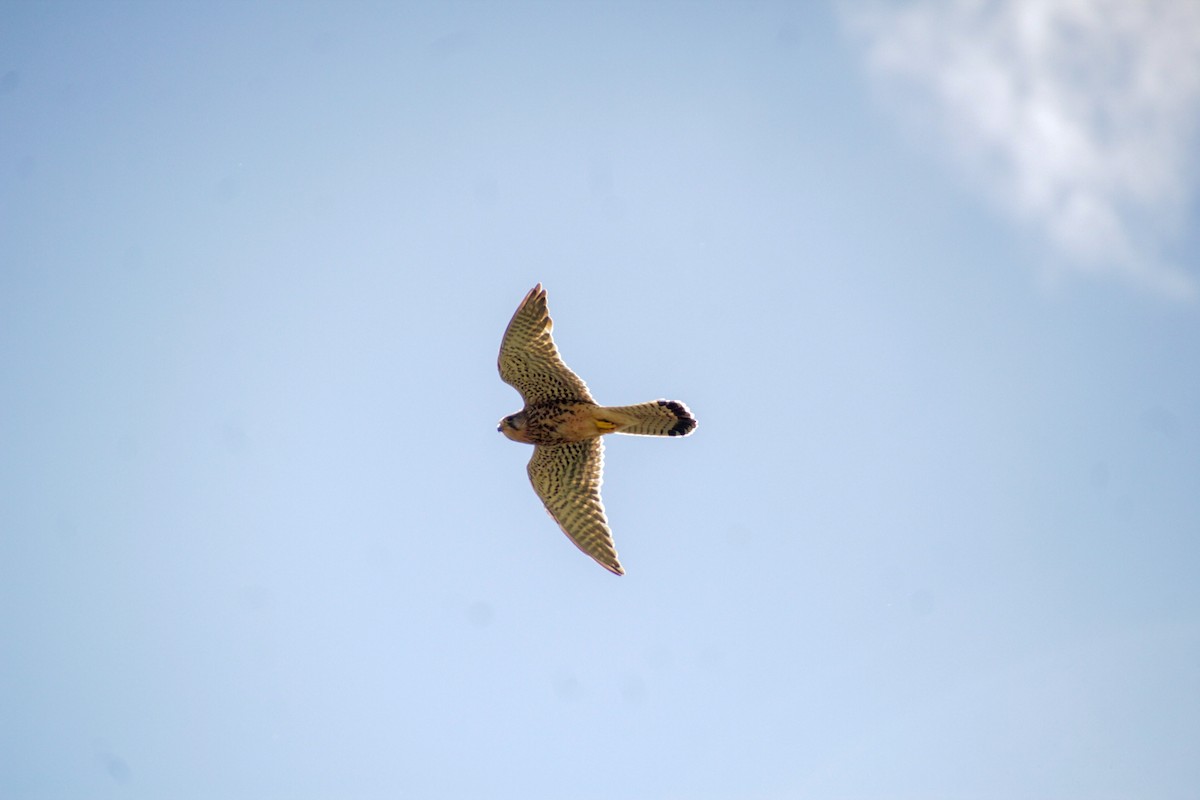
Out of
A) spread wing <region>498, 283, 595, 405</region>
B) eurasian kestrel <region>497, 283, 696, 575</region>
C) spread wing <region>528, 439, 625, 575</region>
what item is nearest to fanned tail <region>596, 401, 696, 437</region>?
eurasian kestrel <region>497, 283, 696, 575</region>

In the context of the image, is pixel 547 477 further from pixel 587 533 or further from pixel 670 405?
pixel 670 405

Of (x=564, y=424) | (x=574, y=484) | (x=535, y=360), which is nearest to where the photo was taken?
(x=535, y=360)

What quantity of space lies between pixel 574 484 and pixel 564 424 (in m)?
0.81

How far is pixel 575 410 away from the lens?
9.51m

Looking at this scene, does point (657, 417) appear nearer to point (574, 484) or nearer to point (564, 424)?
point (564, 424)

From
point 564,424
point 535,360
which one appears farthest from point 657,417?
point 535,360

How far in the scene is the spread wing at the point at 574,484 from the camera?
9.99 m

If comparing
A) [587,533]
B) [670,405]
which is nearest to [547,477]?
[587,533]

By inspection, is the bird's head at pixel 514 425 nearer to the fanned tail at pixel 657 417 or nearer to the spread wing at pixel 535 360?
the spread wing at pixel 535 360

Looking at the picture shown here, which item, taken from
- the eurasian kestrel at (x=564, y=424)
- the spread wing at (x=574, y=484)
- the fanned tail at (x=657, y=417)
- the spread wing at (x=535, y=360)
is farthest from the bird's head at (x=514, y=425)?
the fanned tail at (x=657, y=417)

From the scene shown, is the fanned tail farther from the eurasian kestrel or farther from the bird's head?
the bird's head

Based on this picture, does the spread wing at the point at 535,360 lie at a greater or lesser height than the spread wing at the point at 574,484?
greater

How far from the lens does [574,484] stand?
1016 cm

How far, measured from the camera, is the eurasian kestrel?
9.26 m
